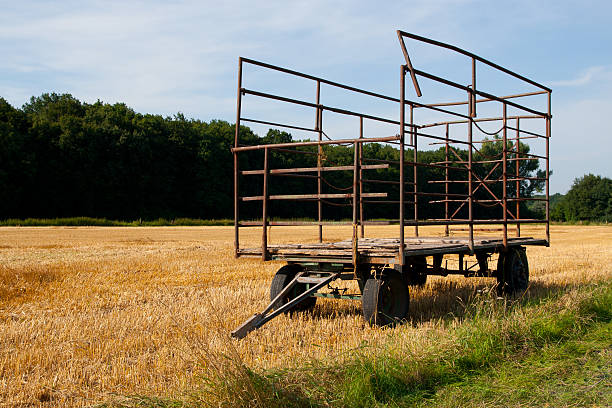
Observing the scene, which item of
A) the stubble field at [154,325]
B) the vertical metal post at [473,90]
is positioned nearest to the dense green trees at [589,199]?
the stubble field at [154,325]

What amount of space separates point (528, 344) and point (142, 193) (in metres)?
64.7

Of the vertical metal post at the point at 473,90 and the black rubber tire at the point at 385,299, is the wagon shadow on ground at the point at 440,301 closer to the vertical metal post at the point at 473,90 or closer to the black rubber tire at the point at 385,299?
the black rubber tire at the point at 385,299

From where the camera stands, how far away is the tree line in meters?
59.8

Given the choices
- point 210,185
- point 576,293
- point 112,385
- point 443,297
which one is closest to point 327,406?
point 112,385

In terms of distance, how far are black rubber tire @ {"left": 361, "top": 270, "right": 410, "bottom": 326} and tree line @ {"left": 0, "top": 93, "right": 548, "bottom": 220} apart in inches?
1664

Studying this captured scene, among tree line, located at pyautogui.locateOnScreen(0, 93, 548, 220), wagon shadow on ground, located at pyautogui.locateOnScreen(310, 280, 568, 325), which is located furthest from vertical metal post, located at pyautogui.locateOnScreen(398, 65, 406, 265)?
tree line, located at pyautogui.locateOnScreen(0, 93, 548, 220)

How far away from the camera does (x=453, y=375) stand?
18.6ft

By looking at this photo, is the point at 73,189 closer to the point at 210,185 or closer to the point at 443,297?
the point at 210,185

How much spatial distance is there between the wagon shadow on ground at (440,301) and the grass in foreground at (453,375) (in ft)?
3.66

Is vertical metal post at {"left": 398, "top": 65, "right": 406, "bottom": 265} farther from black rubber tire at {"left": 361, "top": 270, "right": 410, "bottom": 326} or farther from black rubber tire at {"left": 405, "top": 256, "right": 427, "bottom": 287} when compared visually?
black rubber tire at {"left": 405, "top": 256, "right": 427, "bottom": 287}

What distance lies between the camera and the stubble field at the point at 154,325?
5.44 meters

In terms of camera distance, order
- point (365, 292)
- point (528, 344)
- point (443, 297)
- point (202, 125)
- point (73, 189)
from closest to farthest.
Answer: point (528, 344), point (365, 292), point (443, 297), point (73, 189), point (202, 125)

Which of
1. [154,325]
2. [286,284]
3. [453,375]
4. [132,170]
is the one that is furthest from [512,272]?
[132,170]

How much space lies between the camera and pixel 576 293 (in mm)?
8391
